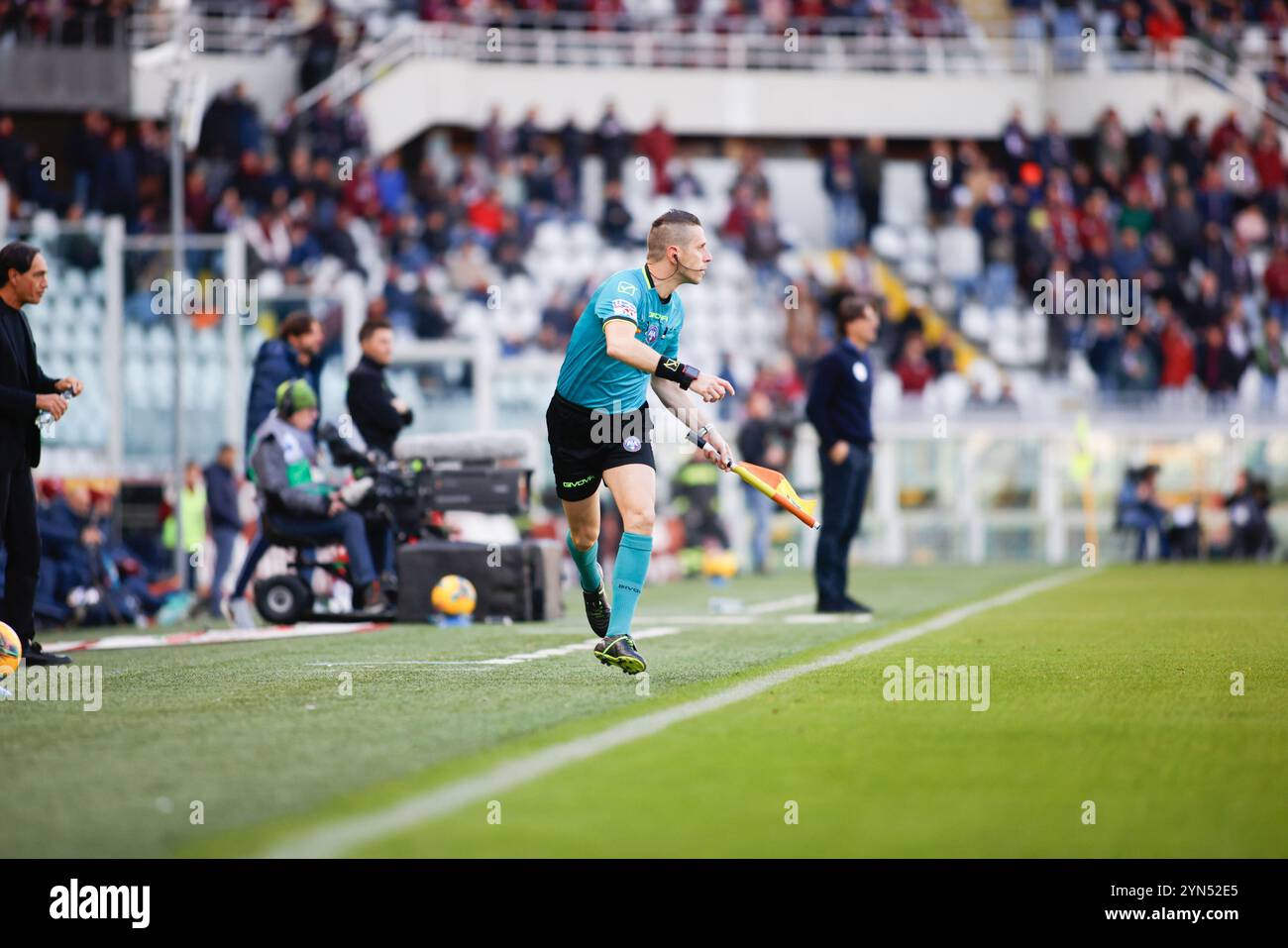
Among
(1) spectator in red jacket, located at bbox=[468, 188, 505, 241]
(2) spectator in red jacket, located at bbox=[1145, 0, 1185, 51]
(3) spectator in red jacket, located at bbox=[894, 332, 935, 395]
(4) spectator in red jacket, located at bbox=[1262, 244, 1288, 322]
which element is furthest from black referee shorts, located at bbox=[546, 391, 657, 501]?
(2) spectator in red jacket, located at bbox=[1145, 0, 1185, 51]

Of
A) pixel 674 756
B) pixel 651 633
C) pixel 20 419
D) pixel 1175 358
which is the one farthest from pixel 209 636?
pixel 1175 358

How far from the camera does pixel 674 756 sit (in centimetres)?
586

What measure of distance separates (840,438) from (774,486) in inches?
196

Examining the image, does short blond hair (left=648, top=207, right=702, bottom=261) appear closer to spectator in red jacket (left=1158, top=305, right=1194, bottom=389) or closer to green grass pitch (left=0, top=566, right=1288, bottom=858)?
green grass pitch (left=0, top=566, right=1288, bottom=858)

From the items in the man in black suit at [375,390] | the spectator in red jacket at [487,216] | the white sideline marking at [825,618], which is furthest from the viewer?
the spectator in red jacket at [487,216]

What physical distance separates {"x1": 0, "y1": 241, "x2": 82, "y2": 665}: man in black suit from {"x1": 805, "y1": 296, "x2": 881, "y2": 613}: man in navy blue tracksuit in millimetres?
5995

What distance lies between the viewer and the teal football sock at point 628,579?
8.56 meters

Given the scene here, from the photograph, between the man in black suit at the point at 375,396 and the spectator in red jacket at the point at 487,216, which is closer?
the man in black suit at the point at 375,396

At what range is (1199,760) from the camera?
5789mm

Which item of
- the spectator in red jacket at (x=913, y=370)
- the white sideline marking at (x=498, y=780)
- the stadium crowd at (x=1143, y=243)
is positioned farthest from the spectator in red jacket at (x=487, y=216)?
the white sideline marking at (x=498, y=780)

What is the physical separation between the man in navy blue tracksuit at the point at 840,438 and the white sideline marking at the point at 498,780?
478 cm

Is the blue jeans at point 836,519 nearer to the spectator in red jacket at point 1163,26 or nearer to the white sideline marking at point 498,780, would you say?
the white sideline marking at point 498,780
